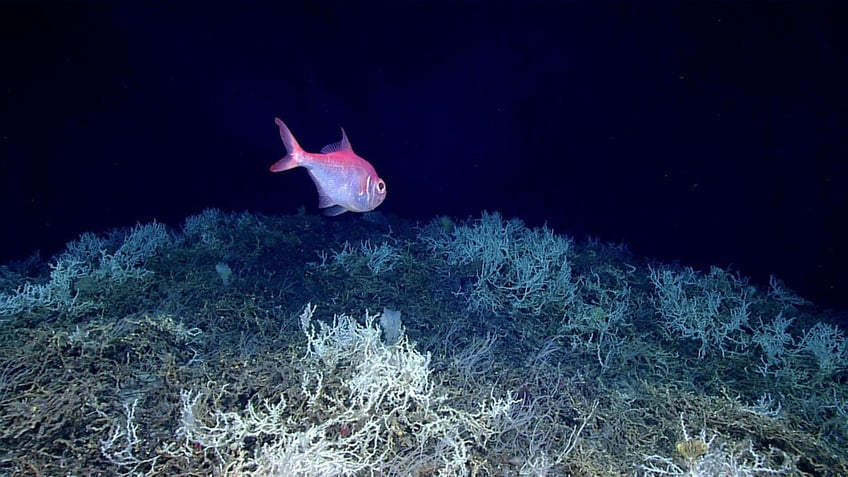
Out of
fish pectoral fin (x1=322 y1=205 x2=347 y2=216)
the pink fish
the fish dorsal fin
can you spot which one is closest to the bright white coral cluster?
the pink fish

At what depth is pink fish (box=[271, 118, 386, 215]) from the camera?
391cm

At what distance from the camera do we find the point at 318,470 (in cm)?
244

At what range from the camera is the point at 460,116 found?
11469mm

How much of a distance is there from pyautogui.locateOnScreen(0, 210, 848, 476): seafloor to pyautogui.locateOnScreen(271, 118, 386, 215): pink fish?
1.03m

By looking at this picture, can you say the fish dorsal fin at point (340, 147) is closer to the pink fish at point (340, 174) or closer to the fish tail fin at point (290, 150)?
the pink fish at point (340, 174)

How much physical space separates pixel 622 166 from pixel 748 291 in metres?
5.53

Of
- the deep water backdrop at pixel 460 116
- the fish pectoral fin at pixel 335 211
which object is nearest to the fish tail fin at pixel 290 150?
the fish pectoral fin at pixel 335 211

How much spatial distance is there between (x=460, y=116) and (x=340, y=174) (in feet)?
26.7

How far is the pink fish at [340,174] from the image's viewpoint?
391 centimetres

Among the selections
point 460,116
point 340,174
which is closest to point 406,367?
point 340,174

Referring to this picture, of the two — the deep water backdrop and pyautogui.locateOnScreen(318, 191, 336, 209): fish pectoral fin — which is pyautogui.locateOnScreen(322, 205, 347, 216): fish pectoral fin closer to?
pyautogui.locateOnScreen(318, 191, 336, 209): fish pectoral fin

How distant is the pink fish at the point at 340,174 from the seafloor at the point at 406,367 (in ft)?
3.39

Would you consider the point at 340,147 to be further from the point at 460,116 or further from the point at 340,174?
the point at 460,116

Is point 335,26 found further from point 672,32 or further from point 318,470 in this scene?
point 318,470
